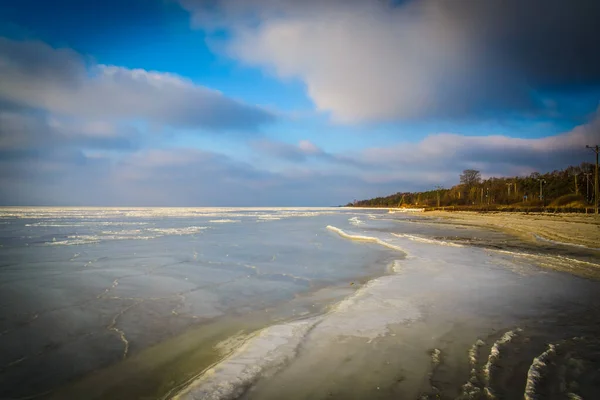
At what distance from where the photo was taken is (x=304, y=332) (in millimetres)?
5609

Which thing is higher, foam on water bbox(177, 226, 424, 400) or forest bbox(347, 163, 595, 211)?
forest bbox(347, 163, 595, 211)

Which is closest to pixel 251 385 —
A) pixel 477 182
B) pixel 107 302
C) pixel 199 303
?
pixel 199 303

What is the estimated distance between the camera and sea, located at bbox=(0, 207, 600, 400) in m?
3.84

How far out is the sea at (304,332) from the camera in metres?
3.84

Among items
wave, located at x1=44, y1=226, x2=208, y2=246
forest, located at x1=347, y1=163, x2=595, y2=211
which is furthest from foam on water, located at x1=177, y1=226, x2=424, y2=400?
forest, located at x1=347, y1=163, x2=595, y2=211

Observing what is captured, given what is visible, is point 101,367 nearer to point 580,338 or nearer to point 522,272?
point 580,338

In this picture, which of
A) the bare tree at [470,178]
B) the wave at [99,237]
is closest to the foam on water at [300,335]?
the wave at [99,237]

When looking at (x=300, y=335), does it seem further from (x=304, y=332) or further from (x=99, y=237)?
(x=99, y=237)

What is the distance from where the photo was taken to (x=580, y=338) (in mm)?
4914

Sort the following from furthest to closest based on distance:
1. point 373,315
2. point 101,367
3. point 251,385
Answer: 1. point 373,315
2. point 101,367
3. point 251,385

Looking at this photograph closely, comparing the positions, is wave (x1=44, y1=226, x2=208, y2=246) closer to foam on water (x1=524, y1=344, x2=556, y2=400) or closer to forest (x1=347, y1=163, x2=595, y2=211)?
foam on water (x1=524, y1=344, x2=556, y2=400)

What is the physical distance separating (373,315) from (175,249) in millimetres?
13505

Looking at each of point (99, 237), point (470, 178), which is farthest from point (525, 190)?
point (99, 237)

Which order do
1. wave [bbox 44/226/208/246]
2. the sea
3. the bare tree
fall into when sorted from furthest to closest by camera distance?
the bare tree
wave [bbox 44/226/208/246]
the sea
